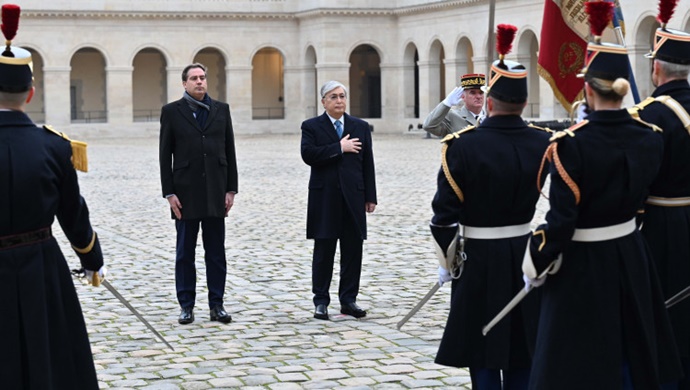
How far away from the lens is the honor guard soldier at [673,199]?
6168 mm

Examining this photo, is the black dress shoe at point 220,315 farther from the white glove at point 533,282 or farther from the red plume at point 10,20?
the white glove at point 533,282

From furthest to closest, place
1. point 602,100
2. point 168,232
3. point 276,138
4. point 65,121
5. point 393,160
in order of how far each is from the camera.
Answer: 1. point 65,121
2. point 276,138
3. point 393,160
4. point 168,232
5. point 602,100

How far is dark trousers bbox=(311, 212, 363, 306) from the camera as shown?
30.6 feet

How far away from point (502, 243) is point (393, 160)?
951 inches

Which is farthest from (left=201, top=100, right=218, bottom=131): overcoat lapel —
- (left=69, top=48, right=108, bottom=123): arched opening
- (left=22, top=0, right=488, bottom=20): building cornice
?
(left=69, top=48, right=108, bottom=123): arched opening

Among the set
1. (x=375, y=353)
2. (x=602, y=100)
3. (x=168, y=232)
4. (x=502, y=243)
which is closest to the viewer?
(x=602, y=100)

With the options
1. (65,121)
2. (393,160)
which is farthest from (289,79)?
(393,160)

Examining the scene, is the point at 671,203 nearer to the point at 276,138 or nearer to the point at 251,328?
the point at 251,328

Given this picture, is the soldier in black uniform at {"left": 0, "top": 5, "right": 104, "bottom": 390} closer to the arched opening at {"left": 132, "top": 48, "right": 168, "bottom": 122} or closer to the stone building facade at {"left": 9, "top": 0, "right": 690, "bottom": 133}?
the stone building facade at {"left": 9, "top": 0, "right": 690, "bottom": 133}

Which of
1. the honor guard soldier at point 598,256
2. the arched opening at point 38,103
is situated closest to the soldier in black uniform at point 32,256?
the honor guard soldier at point 598,256

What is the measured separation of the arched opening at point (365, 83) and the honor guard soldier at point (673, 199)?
162ft

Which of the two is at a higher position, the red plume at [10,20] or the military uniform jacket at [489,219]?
the red plume at [10,20]

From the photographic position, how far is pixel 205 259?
367 inches

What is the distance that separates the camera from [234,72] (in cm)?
5150
